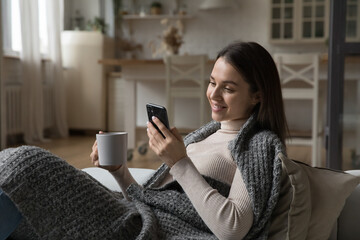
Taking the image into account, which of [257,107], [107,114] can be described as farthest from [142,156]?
[257,107]

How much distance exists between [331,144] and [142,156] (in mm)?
1944

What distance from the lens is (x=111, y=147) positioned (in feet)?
3.84

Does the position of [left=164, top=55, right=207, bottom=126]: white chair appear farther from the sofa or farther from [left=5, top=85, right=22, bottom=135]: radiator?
the sofa

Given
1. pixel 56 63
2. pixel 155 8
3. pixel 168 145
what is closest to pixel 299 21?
pixel 155 8

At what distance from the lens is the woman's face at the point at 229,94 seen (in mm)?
1180

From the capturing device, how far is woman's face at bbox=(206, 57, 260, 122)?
118cm

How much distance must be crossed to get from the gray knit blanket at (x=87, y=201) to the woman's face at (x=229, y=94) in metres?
0.12

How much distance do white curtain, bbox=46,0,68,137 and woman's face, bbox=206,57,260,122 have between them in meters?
4.41

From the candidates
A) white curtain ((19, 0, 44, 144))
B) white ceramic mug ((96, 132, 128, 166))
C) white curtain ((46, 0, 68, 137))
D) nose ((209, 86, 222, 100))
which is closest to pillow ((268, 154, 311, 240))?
nose ((209, 86, 222, 100))

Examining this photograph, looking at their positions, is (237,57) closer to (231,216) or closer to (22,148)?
(231,216)

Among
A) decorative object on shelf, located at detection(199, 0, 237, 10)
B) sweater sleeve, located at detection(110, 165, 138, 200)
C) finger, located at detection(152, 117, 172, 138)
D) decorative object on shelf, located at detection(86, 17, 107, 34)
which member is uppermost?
decorative object on shelf, located at detection(199, 0, 237, 10)

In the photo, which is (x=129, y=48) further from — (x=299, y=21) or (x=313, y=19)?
(x=313, y=19)

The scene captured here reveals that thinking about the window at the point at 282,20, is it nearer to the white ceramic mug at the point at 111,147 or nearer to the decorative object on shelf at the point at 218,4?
the decorative object on shelf at the point at 218,4

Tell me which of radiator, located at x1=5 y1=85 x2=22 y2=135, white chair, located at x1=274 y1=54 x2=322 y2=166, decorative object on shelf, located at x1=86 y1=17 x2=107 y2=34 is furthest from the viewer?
decorative object on shelf, located at x1=86 y1=17 x2=107 y2=34
